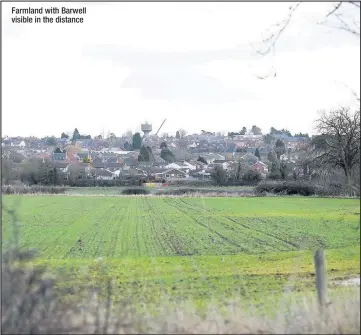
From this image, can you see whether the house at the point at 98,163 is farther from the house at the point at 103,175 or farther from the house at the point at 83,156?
the house at the point at 83,156

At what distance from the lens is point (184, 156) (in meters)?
94.0

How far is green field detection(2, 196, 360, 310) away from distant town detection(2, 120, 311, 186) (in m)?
10.9

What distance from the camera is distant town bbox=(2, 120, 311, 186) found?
2648 inches

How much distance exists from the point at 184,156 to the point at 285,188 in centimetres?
2939

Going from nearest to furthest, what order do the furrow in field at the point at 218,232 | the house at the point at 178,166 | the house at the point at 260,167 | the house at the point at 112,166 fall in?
A: 1. the furrow in field at the point at 218,232
2. the house at the point at 112,166
3. the house at the point at 260,167
4. the house at the point at 178,166

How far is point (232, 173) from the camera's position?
78438mm

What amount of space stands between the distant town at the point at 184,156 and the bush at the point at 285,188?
1.79 m

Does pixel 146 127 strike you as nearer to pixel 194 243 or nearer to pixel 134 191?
pixel 134 191

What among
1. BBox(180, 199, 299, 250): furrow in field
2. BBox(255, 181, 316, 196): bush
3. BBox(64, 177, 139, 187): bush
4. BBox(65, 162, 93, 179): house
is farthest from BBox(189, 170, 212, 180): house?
BBox(180, 199, 299, 250): furrow in field

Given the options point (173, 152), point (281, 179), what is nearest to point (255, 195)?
point (281, 179)

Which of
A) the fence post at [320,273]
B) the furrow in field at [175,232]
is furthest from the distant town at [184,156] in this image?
the fence post at [320,273]

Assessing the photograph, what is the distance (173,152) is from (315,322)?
8676 cm

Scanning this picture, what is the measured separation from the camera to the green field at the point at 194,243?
1295 cm

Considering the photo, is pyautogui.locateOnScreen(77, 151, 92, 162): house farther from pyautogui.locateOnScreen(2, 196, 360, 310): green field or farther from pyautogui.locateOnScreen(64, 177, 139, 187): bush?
pyautogui.locateOnScreen(2, 196, 360, 310): green field
